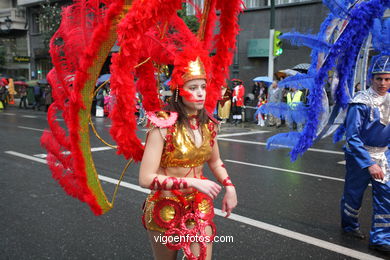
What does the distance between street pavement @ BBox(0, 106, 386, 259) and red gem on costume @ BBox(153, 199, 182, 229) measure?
153 cm

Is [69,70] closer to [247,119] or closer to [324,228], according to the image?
[324,228]

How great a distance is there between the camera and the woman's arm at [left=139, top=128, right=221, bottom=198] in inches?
79.0

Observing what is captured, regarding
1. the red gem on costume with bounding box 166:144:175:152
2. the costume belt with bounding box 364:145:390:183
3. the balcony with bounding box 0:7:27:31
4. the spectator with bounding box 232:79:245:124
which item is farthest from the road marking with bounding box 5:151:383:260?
the balcony with bounding box 0:7:27:31

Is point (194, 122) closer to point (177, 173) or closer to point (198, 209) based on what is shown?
point (177, 173)

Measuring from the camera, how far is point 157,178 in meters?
2.04

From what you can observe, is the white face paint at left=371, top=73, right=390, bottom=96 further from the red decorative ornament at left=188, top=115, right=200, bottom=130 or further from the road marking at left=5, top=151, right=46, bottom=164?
the road marking at left=5, top=151, right=46, bottom=164

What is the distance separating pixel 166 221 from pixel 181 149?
0.42 meters

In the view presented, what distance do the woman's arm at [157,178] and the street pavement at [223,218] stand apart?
1.75 metres

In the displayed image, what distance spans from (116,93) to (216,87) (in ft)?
2.78

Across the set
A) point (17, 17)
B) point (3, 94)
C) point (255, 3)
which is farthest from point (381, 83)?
point (17, 17)

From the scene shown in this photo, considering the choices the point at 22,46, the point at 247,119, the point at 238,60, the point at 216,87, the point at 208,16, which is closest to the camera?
the point at 208,16

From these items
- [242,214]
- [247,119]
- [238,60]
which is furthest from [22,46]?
[242,214]

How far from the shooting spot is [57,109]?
2273mm

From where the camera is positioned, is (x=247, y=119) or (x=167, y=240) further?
(x=247, y=119)
